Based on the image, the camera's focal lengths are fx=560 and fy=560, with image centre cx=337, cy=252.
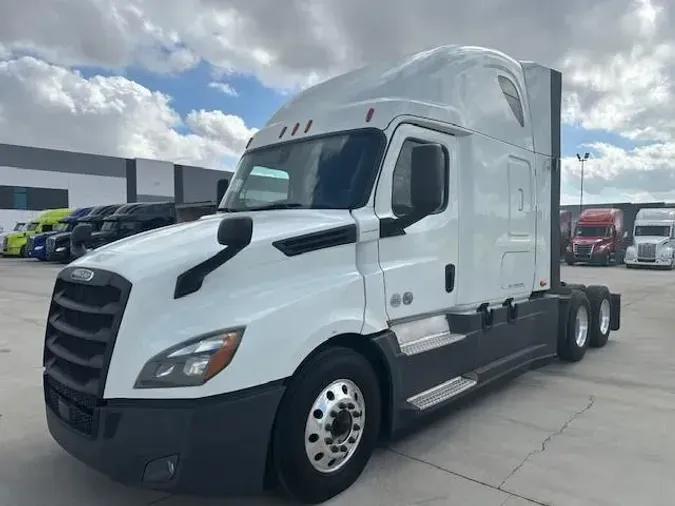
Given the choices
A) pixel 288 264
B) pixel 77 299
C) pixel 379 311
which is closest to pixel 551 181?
pixel 379 311

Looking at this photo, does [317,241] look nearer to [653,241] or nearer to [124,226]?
[124,226]

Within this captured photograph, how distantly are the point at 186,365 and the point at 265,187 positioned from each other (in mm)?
2003

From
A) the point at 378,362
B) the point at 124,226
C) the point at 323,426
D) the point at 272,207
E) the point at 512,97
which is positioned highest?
the point at 512,97

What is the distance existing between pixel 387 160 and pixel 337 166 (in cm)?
38

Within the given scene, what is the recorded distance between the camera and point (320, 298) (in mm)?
3496

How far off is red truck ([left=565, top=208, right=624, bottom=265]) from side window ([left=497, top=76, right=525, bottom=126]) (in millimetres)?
24276

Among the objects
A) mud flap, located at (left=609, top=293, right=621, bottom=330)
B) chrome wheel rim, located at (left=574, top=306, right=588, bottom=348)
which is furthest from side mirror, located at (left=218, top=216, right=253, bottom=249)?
mud flap, located at (left=609, top=293, right=621, bottom=330)

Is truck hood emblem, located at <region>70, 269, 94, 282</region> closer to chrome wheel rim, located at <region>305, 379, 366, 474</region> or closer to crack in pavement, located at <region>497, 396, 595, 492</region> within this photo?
chrome wheel rim, located at <region>305, 379, 366, 474</region>

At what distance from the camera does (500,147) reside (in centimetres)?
554

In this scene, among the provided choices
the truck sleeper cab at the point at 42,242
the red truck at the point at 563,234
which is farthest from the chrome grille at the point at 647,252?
the truck sleeper cab at the point at 42,242

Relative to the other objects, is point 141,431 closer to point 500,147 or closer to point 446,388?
point 446,388

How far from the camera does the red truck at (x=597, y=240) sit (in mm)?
29047

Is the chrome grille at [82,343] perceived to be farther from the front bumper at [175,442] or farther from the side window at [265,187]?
the side window at [265,187]

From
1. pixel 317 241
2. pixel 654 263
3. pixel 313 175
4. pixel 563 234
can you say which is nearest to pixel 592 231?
pixel 654 263
